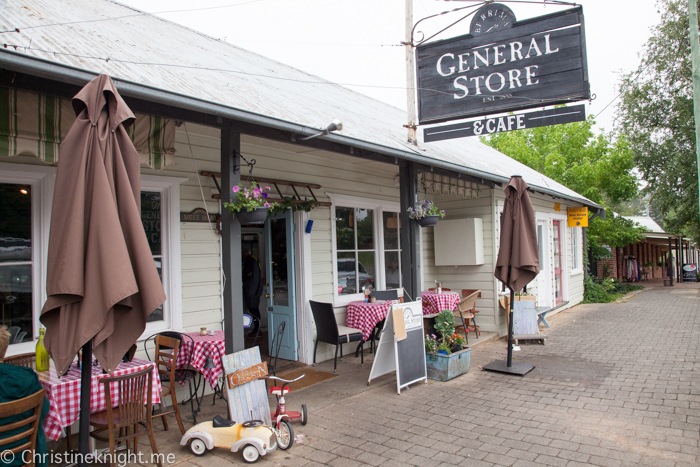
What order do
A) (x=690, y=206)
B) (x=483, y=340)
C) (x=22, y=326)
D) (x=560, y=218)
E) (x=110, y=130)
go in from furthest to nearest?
(x=690, y=206) < (x=560, y=218) < (x=483, y=340) < (x=22, y=326) < (x=110, y=130)

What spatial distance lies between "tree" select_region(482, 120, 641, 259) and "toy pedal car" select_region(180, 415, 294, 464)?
17.1 meters

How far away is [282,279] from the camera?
263 inches

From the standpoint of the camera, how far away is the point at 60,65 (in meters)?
2.83

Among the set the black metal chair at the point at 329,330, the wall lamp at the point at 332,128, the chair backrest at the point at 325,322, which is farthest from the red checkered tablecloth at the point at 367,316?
the wall lamp at the point at 332,128

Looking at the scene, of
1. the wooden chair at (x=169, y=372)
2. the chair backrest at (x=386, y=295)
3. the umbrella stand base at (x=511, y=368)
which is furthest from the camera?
the chair backrest at (x=386, y=295)

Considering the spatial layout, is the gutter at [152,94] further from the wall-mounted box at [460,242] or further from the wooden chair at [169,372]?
the wall-mounted box at [460,242]

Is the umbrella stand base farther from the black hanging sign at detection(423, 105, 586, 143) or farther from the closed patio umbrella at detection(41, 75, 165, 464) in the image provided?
the closed patio umbrella at detection(41, 75, 165, 464)

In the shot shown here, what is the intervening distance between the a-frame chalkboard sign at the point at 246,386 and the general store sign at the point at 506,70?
4135 millimetres

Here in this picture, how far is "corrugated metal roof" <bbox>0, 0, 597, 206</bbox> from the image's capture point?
341 cm

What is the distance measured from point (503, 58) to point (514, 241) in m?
2.31

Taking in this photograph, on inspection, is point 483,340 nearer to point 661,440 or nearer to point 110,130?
point 661,440

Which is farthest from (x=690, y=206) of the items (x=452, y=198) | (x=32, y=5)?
(x=32, y=5)

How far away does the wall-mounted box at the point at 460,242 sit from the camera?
28.8 feet

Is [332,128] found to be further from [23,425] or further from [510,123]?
[23,425]
